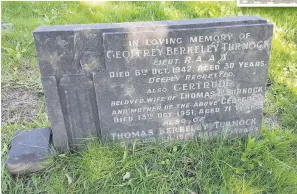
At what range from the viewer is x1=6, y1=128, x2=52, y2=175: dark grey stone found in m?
2.65

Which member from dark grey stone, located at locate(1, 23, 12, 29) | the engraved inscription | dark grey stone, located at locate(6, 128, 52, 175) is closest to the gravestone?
the engraved inscription

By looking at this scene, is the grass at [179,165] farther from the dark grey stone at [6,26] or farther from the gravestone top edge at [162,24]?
the dark grey stone at [6,26]

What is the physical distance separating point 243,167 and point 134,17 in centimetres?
293

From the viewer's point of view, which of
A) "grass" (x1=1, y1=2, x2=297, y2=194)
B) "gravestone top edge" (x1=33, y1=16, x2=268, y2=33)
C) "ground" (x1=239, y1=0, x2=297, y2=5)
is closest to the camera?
"gravestone top edge" (x1=33, y1=16, x2=268, y2=33)

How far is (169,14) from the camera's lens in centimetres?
489

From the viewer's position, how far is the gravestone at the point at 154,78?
7.96ft

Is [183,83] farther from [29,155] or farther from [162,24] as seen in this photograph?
[29,155]

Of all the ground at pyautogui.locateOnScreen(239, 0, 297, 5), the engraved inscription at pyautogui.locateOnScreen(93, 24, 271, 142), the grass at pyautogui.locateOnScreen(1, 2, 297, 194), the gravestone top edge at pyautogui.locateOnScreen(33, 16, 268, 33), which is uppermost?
the gravestone top edge at pyautogui.locateOnScreen(33, 16, 268, 33)

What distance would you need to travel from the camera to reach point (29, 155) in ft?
8.77

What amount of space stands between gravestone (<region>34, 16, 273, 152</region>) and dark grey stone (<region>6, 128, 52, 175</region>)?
130 millimetres

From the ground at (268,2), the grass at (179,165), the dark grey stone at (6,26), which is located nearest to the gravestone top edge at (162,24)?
the grass at (179,165)

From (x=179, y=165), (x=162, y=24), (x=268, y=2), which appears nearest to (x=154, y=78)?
(x=162, y=24)

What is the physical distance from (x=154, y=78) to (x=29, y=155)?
114 cm

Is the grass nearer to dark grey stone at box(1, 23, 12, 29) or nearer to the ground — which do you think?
the ground
